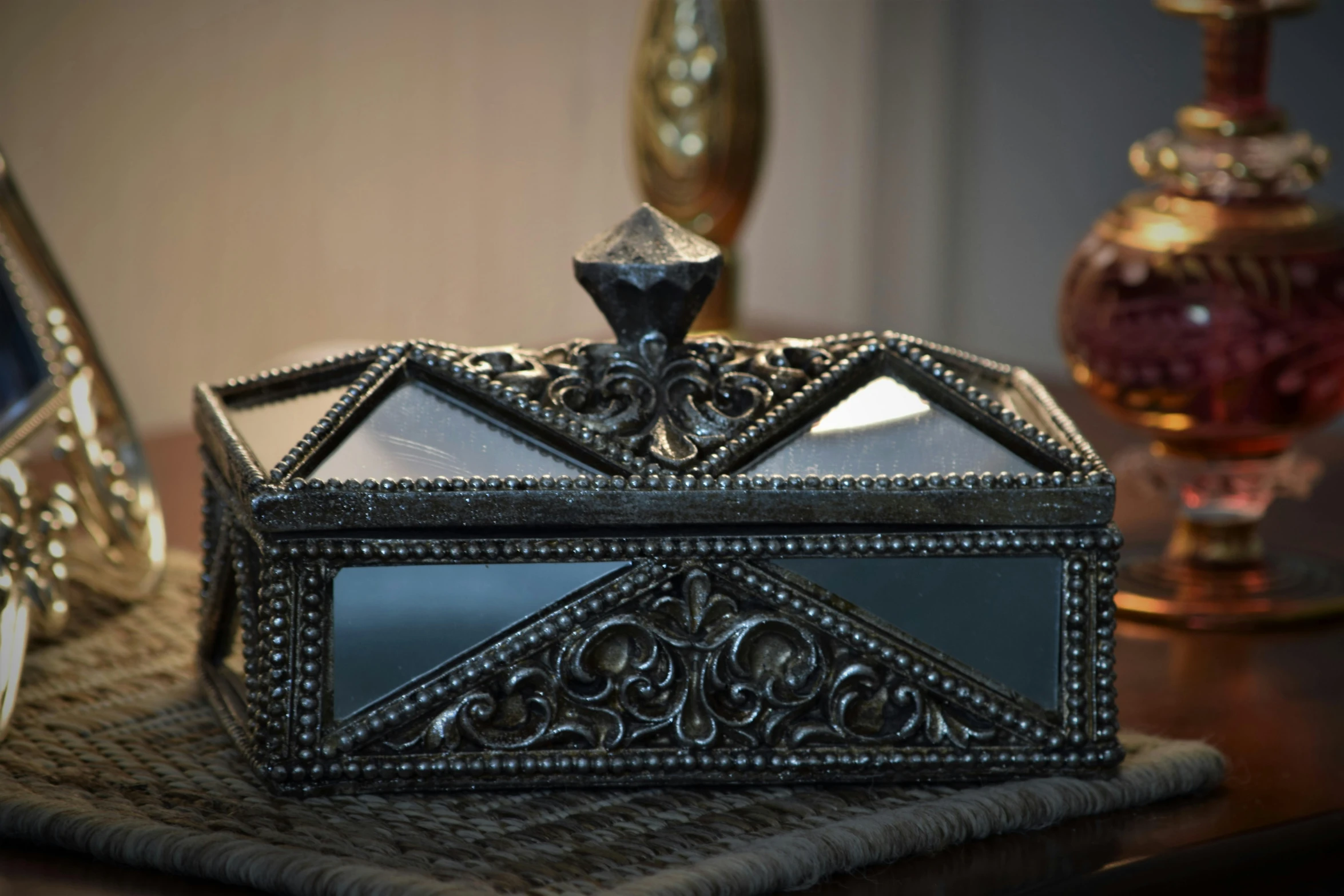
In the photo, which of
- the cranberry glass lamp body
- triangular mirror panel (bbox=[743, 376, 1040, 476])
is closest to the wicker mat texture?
triangular mirror panel (bbox=[743, 376, 1040, 476])

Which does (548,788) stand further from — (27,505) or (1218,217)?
(1218,217)

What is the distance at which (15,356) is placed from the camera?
27.3 inches

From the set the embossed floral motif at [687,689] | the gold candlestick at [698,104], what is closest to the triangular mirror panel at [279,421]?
the embossed floral motif at [687,689]

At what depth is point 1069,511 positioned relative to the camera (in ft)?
1.67

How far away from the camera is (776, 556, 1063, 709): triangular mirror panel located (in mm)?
517

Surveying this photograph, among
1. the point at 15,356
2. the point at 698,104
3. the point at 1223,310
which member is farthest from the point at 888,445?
the point at 698,104

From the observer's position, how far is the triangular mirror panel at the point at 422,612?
1.65ft

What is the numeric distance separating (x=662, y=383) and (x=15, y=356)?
0.33 metres

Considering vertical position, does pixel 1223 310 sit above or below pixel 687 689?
above

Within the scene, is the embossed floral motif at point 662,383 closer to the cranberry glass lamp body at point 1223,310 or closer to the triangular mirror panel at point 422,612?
the triangular mirror panel at point 422,612

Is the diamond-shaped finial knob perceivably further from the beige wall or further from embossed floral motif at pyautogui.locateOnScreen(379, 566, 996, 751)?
the beige wall

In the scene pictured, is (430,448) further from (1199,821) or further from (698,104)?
(698,104)

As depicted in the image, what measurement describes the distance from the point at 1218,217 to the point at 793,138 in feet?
4.87

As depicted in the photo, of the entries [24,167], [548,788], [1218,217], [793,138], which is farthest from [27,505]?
[793,138]
